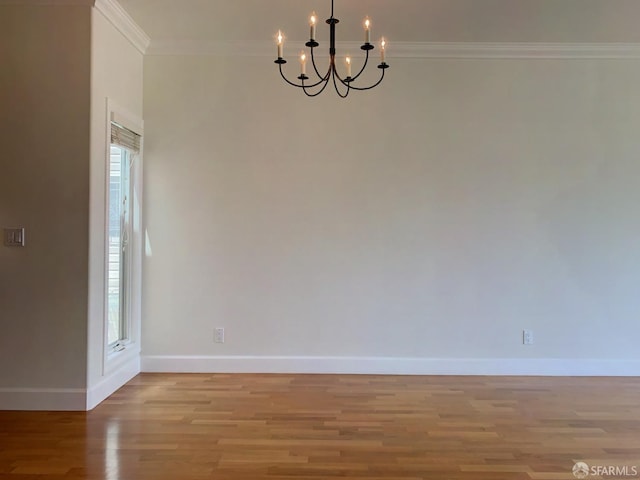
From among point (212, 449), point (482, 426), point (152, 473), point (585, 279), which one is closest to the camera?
point (152, 473)

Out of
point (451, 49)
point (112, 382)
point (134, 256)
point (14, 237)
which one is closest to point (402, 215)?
point (451, 49)

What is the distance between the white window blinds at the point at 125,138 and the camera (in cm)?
Result: 325

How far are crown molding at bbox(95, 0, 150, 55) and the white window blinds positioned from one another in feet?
2.29

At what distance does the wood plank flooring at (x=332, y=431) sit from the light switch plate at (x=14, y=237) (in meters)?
1.09

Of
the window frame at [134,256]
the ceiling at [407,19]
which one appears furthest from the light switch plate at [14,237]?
the ceiling at [407,19]

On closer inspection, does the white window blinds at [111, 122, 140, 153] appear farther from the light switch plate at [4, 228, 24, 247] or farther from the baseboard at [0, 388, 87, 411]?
the baseboard at [0, 388, 87, 411]

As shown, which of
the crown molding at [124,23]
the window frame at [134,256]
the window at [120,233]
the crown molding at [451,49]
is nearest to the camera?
the crown molding at [124,23]

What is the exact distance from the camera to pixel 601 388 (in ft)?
11.2

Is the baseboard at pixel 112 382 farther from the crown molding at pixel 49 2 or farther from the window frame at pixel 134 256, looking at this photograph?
the crown molding at pixel 49 2

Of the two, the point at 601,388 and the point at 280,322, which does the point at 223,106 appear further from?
the point at 601,388

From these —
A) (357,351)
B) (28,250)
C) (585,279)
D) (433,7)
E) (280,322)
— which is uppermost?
(433,7)

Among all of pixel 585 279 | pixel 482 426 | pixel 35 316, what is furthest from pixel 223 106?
pixel 585 279

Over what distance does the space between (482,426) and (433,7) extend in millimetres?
2756

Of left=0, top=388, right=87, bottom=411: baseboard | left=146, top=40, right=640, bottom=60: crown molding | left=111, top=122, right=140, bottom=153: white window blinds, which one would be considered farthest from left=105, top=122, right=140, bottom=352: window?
left=146, top=40, right=640, bottom=60: crown molding
